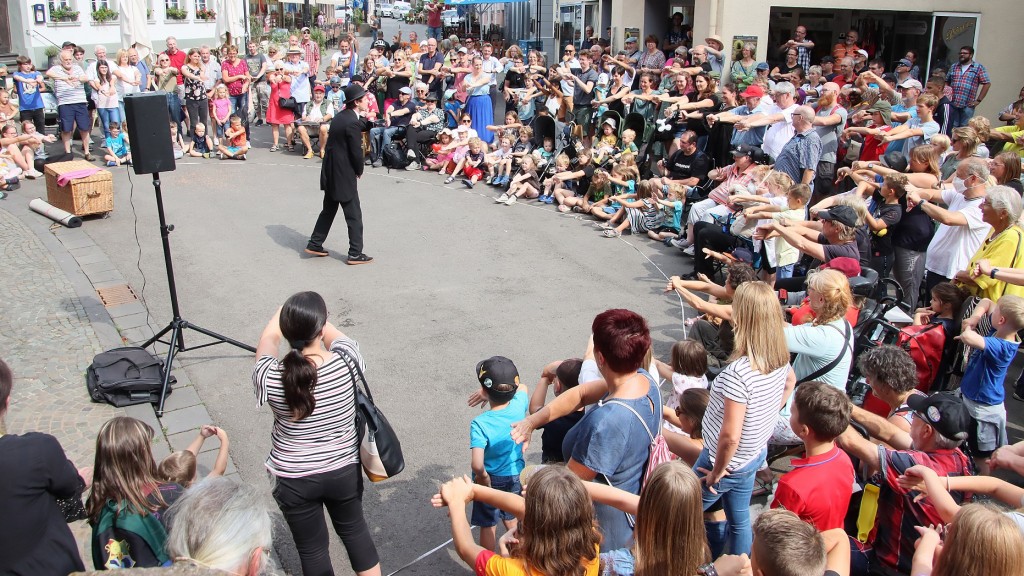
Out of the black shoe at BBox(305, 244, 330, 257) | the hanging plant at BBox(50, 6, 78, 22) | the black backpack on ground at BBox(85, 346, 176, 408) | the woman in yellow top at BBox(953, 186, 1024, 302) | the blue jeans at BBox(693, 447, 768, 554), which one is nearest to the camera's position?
the blue jeans at BBox(693, 447, 768, 554)

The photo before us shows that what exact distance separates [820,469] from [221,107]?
14.0 meters

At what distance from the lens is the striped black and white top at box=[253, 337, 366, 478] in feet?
12.0

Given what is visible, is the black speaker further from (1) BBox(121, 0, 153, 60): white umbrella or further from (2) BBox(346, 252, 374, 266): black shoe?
(1) BBox(121, 0, 153, 60): white umbrella

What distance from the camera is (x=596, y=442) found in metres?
3.25

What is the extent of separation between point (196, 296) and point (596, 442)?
627cm

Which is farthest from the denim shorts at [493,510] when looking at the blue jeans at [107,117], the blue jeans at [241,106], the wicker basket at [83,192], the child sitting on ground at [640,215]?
the blue jeans at [241,106]

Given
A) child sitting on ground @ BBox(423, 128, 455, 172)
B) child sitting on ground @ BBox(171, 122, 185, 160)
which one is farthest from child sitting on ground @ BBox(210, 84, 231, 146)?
child sitting on ground @ BBox(423, 128, 455, 172)

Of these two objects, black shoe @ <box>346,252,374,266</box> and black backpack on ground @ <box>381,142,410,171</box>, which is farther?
black backpack on ground @ <box>381,142,410,171</box>

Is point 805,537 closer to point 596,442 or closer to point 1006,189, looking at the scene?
point 596,442

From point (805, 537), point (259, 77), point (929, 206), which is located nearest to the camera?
point (805, 537)

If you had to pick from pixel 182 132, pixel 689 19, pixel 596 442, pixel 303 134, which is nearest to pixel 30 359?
pixel 596 442

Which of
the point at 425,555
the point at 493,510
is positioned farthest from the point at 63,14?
the point at 493,510

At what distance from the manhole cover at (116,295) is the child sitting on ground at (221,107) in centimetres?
692

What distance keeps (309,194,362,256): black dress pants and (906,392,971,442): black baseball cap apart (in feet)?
21.7
